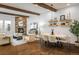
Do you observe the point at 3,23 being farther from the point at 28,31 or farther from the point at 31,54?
the point at 31,54

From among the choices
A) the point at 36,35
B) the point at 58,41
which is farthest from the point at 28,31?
the point at 58,41

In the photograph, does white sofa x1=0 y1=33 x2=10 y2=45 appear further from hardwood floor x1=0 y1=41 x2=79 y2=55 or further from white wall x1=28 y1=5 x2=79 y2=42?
white wall x1=28 y1=5 x2=79 y2=42

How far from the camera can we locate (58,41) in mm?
2766

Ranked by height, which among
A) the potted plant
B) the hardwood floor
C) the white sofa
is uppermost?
the potted plant

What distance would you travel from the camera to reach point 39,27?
112 inches

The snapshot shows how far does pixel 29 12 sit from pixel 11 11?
1.61 ft

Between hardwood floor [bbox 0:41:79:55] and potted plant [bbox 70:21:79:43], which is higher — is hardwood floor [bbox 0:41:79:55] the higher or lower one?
the lower one

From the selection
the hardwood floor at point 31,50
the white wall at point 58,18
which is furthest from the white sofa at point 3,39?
the white wall at point 58,18

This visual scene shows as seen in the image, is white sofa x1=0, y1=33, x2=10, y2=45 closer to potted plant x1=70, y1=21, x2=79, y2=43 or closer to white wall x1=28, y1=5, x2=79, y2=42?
white wall x1=28, y1=5, x2=79, y2=42

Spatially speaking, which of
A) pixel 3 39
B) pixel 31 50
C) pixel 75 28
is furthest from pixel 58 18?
pixel 3 39

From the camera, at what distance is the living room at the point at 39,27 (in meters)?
2.65

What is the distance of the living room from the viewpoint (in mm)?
2654

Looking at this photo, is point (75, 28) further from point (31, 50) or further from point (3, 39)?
point (3, 39)

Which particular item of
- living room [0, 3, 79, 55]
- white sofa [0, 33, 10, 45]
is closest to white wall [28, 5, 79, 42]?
living room [0, 3, 79, 55]
